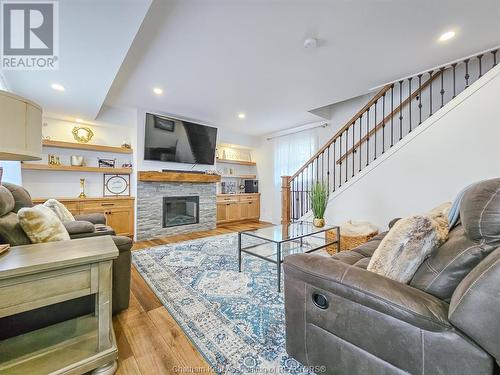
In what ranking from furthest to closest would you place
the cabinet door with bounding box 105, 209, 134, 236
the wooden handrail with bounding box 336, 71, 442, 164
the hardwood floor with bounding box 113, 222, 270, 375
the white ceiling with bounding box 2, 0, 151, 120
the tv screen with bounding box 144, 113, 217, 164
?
the tv screen with bounding box 144, 113, 217, 164 → the cabinet door with bounding box 105, 209, 134, 236 → the wooden handrail with bounding box 336, 71, 442, 164 → the white ceiling with bounding box 2, 0, 151, 120 → the hardwood floor with bounding box 113, 222, 270, 375

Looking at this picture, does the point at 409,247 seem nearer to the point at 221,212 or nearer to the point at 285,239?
the point at 285,239

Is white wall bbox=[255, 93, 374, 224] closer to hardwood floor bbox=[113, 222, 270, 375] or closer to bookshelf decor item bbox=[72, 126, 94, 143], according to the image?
bookshelf decor item bbox=[72, 126, 94, 143]

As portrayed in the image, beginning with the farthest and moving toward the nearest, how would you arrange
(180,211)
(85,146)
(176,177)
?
1. (180,211)
2. (176,177)
3. (85,146)

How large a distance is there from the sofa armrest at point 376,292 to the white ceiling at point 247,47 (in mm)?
1946

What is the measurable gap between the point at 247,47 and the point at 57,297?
248 cm

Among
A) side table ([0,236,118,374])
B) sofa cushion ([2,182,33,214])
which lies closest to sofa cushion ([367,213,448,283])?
side table ([0,236,118,374])

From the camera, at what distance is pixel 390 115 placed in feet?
11.9

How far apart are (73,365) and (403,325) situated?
60.6 inches

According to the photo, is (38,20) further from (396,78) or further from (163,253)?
(396,78)

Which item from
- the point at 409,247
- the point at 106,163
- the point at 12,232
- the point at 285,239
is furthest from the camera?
the point at 106,163

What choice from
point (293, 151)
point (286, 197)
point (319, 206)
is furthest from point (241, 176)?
point (319, 206)

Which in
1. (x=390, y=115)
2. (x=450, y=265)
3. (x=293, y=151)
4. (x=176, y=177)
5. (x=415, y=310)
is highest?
(x=390, y=115)

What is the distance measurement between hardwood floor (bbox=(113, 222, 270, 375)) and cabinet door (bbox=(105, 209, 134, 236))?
2.19 m

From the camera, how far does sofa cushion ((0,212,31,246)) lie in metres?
1.31
